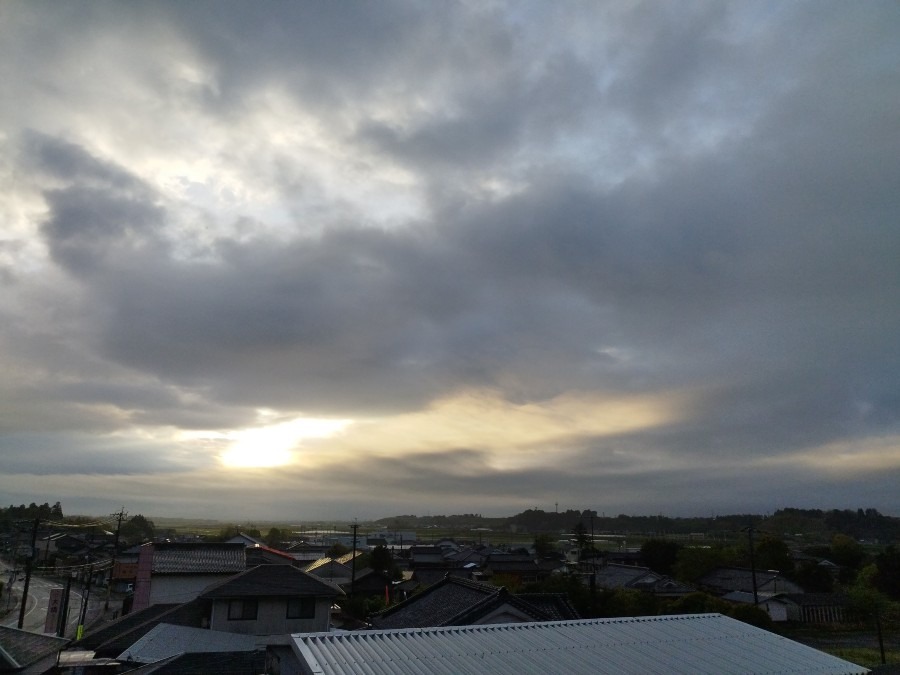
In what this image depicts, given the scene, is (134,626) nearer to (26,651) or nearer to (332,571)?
(26,651)

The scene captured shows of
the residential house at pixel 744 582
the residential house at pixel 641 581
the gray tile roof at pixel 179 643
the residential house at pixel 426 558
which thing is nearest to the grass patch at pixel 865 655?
the residential house at pixel 744 582

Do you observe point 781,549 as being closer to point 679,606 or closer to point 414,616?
point 679,606

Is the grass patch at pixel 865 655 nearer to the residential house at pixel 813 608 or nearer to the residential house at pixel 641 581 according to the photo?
the residential house at pixel 813 608

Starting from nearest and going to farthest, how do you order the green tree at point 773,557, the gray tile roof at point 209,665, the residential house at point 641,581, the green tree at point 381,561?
the gray tile roof at point 209,665 < the residential house at point 641,581 < the green tree at point 773,557 < the green tree at point 381,561

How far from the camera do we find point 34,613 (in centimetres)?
4925

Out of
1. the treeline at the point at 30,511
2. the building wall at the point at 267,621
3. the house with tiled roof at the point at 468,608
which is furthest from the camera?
the treeline at the point at 30,511

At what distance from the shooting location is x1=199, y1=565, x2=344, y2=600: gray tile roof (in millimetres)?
26953

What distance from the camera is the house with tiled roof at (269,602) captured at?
2688cm

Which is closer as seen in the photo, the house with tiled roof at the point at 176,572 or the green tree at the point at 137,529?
the house with tiled roof at the point at 176,572

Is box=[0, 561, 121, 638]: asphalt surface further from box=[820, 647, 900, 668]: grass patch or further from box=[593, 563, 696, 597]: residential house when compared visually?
box=[820, 647, 900, 668]: grass patch

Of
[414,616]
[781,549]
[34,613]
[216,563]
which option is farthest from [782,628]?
[34,613]

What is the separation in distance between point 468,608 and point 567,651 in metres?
8.57

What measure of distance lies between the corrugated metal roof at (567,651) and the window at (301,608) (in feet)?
62.7

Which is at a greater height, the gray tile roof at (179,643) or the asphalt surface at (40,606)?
the gray tile roof at (179,643)
